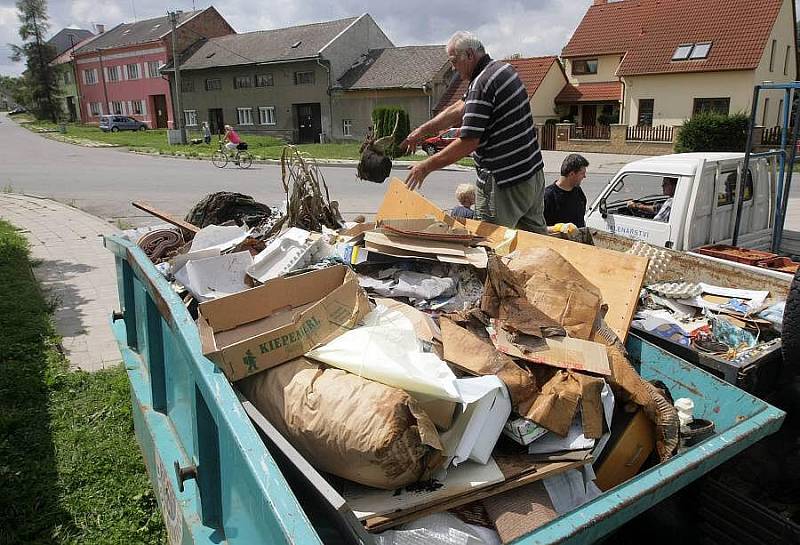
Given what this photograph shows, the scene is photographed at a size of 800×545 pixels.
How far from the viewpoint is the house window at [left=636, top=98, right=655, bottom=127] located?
28.9 meters

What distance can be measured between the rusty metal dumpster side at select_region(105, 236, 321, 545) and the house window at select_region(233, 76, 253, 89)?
131 ft

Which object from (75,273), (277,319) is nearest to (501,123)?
(277,319)

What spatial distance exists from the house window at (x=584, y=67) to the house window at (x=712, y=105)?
7404 mm

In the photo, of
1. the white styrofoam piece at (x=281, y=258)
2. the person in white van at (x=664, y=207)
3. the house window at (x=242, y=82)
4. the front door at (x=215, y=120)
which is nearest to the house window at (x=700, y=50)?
the person in white van at (x=664, y=207)

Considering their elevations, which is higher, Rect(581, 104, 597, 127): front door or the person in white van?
Rect(581, 104, 597, 127): front door

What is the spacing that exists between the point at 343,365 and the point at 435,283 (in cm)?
95

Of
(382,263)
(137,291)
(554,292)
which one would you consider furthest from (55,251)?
(554,292)

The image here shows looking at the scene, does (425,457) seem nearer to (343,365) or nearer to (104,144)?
(343,365)

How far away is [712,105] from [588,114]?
749 cm

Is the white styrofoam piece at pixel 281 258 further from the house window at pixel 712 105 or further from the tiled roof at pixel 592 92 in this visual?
the tiled roof at pixel 592 92

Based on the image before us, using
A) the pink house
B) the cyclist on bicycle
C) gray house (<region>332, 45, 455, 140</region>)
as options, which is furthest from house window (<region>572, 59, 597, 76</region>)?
the pink house

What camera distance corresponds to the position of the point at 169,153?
85.5 feet

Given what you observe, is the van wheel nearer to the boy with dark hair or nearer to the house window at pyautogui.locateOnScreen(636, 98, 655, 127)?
the boy with dark hair

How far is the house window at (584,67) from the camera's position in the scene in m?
33.6
